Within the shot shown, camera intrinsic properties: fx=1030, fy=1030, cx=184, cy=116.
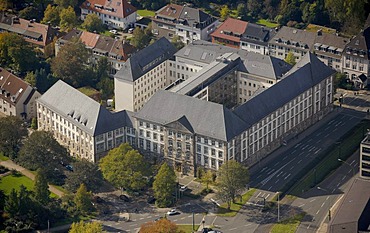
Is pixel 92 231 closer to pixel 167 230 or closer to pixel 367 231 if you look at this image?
pixel 167 230

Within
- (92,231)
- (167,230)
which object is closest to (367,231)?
(167,230)
